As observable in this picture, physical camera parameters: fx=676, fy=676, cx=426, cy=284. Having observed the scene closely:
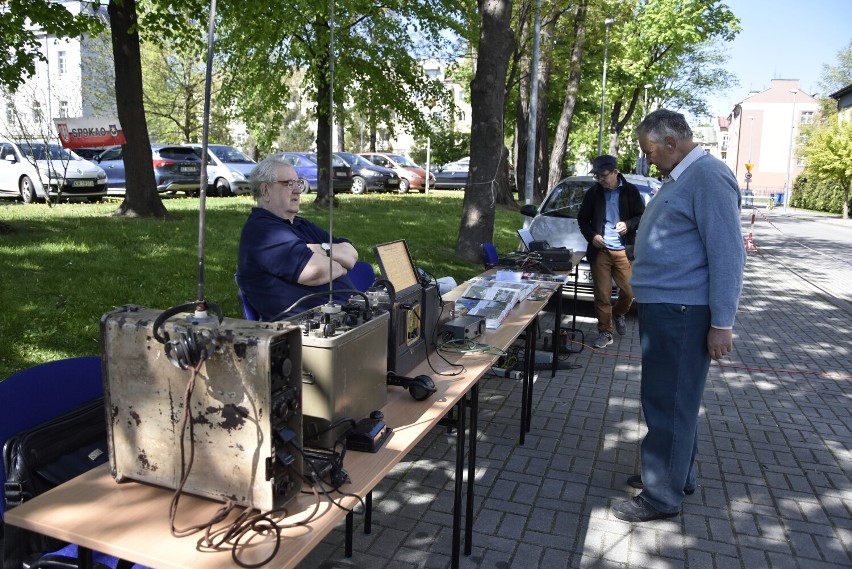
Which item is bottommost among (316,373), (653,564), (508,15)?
(653,564)

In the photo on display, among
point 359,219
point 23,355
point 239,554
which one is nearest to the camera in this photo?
point 239,554

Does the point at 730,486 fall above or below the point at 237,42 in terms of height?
below

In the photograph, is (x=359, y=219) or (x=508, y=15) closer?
(x=508, y=15)

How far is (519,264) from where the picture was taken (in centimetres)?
613

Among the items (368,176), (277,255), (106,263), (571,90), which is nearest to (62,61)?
(368,176)

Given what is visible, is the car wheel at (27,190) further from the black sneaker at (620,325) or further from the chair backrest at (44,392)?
the chair backrest at (44,392)

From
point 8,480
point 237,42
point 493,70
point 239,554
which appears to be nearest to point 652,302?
point 239,554

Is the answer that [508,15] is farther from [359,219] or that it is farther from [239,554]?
[239,554]

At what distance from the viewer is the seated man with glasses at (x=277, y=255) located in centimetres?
328

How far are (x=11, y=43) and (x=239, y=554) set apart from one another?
33.7 ft

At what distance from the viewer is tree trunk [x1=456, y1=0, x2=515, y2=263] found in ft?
31.8

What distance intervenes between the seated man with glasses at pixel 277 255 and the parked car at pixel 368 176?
19601 mm

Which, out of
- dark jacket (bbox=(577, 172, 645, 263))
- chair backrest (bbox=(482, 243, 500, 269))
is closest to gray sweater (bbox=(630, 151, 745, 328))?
chair backrest (bbox=(482, 243, 500, 269))

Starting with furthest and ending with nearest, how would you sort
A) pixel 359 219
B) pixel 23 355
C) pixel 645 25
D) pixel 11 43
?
pixel 645 25 < pixel 359 219 < pixel 11 43 < pixel 23 355
